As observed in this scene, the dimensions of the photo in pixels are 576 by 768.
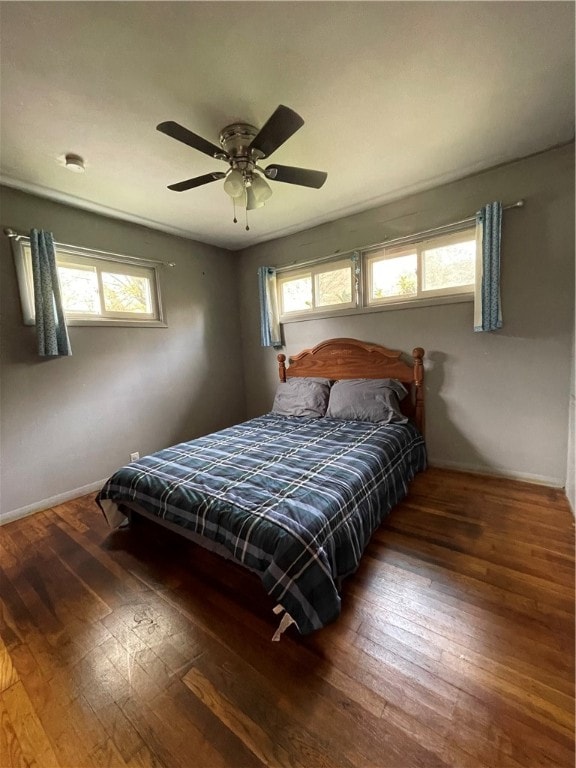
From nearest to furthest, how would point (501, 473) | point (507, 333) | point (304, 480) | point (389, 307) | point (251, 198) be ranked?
point (304, 480), point (251, 198), point (507, 333), point (501, 473), point (389, 307)

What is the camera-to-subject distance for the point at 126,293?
10.3 ft

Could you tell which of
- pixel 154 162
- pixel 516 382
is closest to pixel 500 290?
pixel 516 382

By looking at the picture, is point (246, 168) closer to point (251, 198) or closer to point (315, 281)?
point (251, 198)

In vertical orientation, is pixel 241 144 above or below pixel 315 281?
above

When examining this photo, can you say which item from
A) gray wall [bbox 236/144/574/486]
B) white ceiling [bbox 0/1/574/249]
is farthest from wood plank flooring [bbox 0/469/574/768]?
white ceiling [bbox 0/1/574/249]

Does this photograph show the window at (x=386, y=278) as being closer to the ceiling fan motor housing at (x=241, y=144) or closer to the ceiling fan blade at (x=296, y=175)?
the ceiling fan blade at (x=296, y=175)

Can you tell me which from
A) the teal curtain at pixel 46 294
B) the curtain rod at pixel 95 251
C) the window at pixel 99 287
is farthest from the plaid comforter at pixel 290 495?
the curtain rod at pixel 95 251

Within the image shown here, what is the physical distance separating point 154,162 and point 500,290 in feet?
9.32

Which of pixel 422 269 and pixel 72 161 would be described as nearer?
pixel 72 161

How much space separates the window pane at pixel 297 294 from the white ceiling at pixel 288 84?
128cm

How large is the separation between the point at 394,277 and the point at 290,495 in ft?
8.02

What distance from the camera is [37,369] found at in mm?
2514

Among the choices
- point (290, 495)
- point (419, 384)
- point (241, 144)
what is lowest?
point (290, 495)

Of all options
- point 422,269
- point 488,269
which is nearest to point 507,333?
point 488,269
